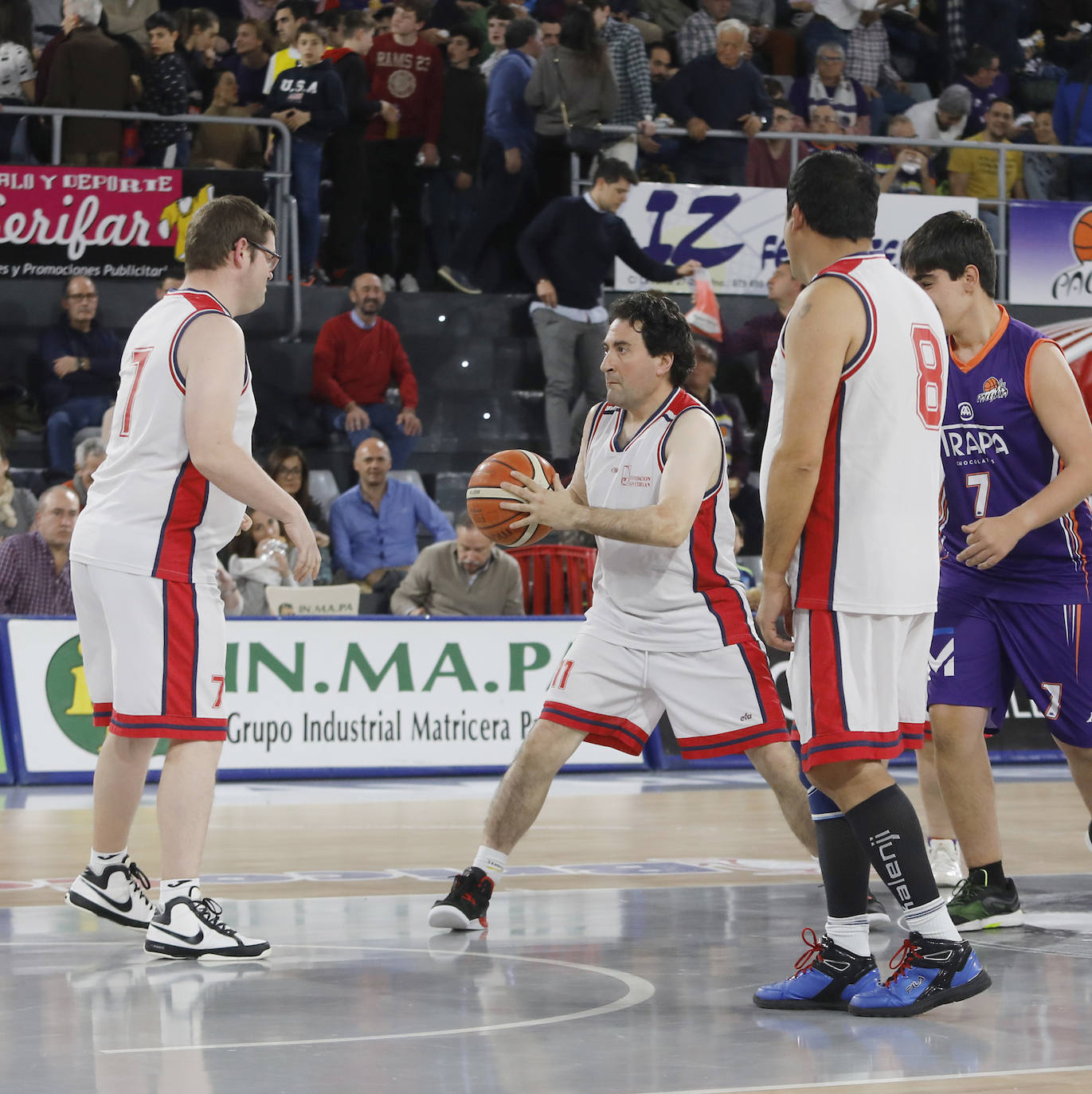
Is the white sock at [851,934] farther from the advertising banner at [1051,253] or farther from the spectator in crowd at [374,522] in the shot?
the advertising banner at [1051,253]

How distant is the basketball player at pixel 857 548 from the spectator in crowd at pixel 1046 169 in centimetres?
1394

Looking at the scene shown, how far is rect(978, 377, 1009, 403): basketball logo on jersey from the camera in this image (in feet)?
19.0

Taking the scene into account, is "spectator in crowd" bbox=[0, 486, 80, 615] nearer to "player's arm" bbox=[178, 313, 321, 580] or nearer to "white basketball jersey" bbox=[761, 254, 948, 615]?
"player's arm" bbox=[178, 313, 321, 580]

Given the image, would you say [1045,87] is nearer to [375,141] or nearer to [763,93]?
[763,93]

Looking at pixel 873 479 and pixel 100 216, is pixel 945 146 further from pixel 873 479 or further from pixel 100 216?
pixel 873 479

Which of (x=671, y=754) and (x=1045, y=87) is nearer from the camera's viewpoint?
(x=671, y=754)

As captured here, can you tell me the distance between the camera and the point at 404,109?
15.2 meters

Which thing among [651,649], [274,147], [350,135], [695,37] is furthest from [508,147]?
→ [651,649]

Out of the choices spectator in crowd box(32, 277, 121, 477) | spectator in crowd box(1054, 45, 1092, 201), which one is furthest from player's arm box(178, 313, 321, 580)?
spectator in crowd box(1054, 45, 1092, 201)

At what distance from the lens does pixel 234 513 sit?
5.56 m

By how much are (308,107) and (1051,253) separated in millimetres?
7248

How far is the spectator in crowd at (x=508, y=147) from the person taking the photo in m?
15.1

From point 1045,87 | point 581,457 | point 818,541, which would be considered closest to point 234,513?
point 581,457

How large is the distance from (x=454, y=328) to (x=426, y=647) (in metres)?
5.16
